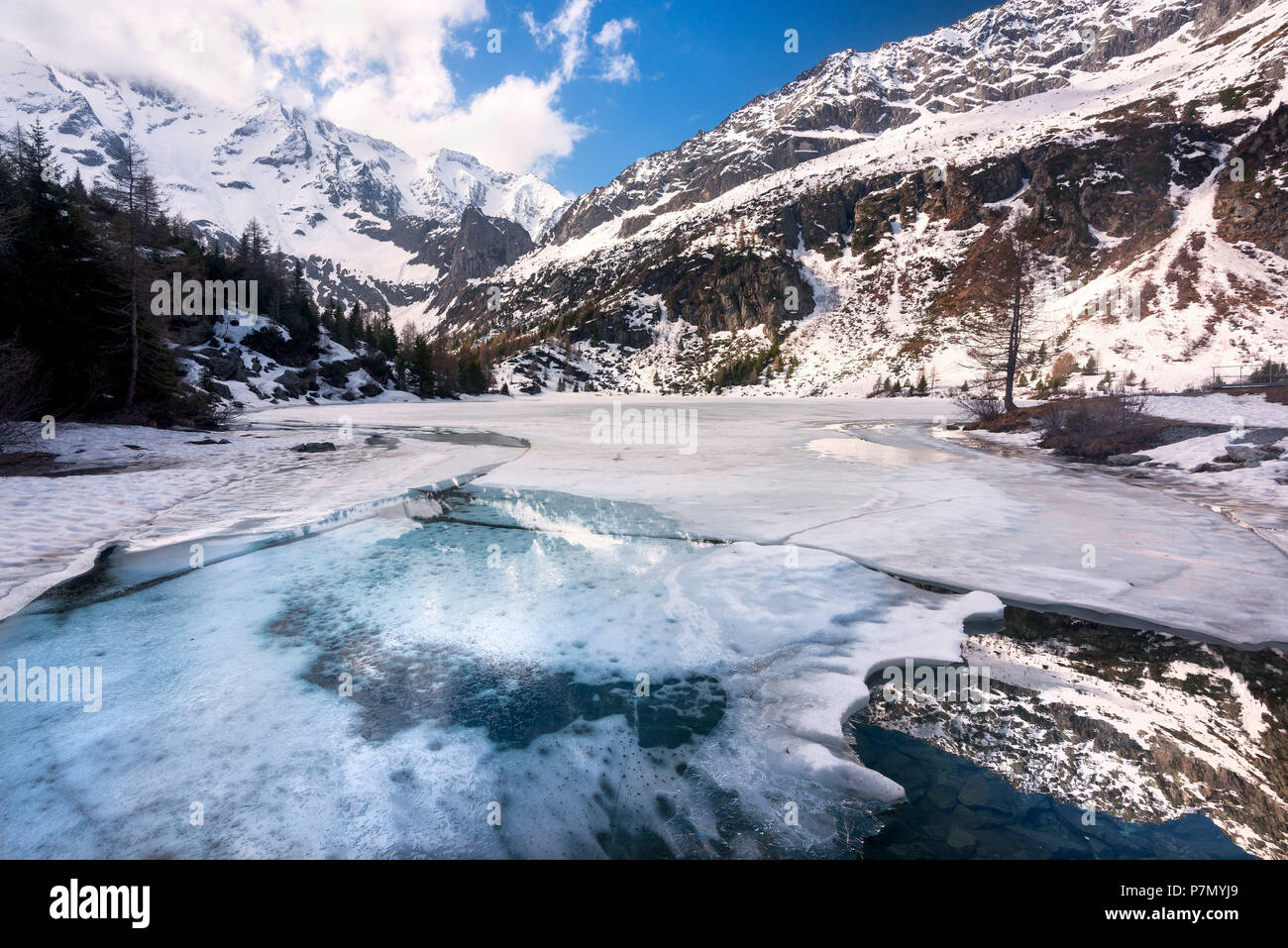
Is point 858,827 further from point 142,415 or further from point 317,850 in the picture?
point 142,415

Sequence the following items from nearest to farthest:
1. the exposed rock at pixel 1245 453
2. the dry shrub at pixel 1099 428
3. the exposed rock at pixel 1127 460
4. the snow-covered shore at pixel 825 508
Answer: the snow-covered shore at pixel 825 508 → the exposed rock at pixel 1245 453 → the exposed rock at pixel 1127 460 → the dry shrub at pixel 1099 428

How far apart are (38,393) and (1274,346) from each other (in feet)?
398

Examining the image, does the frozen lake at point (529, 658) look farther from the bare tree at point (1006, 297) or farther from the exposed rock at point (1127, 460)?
the bare tree at point (1006, 297)

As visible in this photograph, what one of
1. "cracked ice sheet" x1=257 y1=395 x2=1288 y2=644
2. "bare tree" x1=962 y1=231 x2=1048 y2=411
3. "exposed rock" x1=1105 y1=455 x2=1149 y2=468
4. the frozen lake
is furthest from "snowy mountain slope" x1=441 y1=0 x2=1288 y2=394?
the frozen lake

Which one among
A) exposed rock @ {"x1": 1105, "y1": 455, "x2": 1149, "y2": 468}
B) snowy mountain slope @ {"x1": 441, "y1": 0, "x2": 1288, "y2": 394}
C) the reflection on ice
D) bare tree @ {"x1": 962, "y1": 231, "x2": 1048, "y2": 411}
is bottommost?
the reflection on ice

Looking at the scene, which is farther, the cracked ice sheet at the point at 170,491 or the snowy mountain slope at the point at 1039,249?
the snowy mountain slope at the point at 1039,249

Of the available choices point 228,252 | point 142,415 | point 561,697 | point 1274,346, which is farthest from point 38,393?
point 1274,346

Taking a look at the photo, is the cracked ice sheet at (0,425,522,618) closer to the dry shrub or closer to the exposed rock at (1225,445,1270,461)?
the dry shrub

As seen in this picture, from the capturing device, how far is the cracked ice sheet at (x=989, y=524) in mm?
5492

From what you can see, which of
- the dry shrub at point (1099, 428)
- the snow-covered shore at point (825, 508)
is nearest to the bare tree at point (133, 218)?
the snow-covered shore at point (825, 508)

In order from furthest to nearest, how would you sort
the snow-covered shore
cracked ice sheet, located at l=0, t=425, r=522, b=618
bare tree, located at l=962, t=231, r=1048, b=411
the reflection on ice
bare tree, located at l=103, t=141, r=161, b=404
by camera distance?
bare tree, located at l=962, t=231, r=1048, b=411
bare tree, located at l=103, t=141, r=161, b=404
cracked ice sheet, located at l=0, t=425, r=522, b=618
the snow-covered shore
the reflection on ice

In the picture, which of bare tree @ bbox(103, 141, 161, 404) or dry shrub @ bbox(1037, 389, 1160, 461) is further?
bare tree @ bbox(103, 141, 161, 404)

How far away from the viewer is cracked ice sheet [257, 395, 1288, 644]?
549cm
